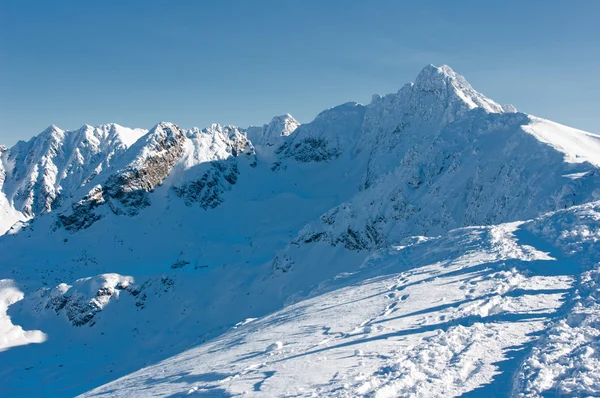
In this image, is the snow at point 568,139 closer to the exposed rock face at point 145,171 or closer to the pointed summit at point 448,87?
the pointed summit at point 448,87

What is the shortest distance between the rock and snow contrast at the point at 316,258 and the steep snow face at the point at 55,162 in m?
0.65

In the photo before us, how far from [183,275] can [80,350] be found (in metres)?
16.7

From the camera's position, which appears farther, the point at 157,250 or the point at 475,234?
the point at 157,250

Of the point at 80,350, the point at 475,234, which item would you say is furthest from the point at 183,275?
the point at 475,234

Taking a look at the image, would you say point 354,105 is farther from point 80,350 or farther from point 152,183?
point 80,350

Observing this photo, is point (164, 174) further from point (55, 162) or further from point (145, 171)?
point (55, 162)

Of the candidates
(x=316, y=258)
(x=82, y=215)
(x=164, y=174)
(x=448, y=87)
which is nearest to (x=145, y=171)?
(x=164, y=174)

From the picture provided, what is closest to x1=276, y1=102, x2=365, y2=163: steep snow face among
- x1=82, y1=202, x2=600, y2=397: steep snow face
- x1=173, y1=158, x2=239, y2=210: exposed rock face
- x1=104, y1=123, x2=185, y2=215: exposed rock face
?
x1=173, y1=158, x2=239, y2=210: exposed rock face

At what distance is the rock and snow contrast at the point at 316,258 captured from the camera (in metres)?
11.3

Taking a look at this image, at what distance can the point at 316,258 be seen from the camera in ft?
192

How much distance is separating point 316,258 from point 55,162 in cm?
11851

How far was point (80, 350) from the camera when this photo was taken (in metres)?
53.8

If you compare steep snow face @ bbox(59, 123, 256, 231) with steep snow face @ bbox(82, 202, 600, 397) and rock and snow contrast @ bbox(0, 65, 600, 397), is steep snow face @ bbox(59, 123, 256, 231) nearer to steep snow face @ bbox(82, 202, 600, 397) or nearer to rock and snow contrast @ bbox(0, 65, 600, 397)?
rock and snow contrast @ bbox(0, 65, 600, 397)

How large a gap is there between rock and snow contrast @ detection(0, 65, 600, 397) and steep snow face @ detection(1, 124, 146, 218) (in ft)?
2.14
